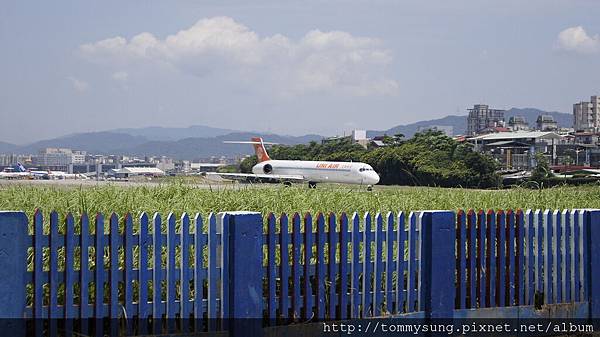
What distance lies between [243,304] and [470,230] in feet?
8.82

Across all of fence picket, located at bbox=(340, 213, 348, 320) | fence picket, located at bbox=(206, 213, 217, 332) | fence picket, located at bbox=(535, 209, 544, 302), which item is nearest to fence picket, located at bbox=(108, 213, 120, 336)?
fence picket, located at bbox=(206, 213, 217, 332)

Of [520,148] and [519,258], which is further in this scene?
[520,148]

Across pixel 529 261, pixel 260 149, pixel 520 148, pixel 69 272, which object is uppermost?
pixel 520 148

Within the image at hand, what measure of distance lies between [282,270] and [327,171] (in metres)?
58.3

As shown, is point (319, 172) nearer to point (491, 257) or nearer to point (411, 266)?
point (491, 257)

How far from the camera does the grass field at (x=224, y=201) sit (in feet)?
34.5

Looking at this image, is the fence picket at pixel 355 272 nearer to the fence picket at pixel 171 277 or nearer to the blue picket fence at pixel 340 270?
the blue picket fence at pixel 340 270

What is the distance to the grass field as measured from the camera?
1052 cm

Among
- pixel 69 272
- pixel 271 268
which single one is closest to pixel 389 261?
pixel 271 268

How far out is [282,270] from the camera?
25.4ft

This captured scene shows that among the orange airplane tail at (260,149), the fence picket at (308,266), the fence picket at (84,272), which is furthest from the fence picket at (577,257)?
the orange airplane tail at (260,149)

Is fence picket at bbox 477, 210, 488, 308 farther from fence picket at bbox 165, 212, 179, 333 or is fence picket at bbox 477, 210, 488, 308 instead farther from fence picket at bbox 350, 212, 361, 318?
fence picket at bbox 165, 212, 179, 333

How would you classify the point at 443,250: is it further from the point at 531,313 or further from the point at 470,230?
the point at 531,313

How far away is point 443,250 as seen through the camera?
8.55 metres
